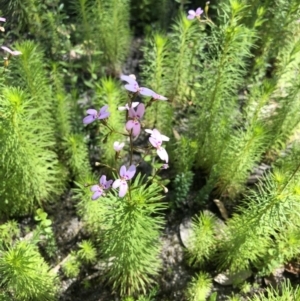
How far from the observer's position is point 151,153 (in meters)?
2.92

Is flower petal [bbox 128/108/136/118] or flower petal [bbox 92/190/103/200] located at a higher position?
flower petal [bbox 128/108/136/118]

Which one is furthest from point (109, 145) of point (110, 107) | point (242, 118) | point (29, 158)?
point (242, 118)

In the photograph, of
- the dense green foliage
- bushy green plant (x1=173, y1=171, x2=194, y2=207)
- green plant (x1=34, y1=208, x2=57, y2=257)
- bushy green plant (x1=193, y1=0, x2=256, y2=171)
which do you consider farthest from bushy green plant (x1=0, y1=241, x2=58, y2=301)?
bushy green plant (x1=193, y1=0, x2=256, y2=171)

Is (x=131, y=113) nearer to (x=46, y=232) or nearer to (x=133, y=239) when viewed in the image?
(x=133, y=239)

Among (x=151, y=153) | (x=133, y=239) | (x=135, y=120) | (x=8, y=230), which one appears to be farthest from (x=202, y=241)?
(x=8, y=230)

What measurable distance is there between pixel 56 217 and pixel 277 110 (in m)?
1.80

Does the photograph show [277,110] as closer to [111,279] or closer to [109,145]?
[109,145]

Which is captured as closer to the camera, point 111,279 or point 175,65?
point 111,279

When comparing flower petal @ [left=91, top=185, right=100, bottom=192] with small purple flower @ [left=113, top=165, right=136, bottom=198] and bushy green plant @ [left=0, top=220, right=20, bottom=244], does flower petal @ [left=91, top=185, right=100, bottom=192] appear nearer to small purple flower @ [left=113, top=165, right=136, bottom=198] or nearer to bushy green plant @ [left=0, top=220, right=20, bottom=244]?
small purple flower @ [left=113, top=165, right=136, bottom=198]

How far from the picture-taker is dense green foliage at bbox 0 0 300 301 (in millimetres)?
2352

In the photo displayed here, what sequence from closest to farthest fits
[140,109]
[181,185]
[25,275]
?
[140,109], [25,275], [181,185]

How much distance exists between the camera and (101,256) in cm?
278

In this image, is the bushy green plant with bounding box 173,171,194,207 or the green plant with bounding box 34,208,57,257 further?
the bushy green plant with bounding box 173,171,194,207

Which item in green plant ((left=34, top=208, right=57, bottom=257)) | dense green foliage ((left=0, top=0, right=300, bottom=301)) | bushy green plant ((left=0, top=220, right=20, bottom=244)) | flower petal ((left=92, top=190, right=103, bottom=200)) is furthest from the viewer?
bushy green plant ((left=0, top=220, right=20, bottom=244))
